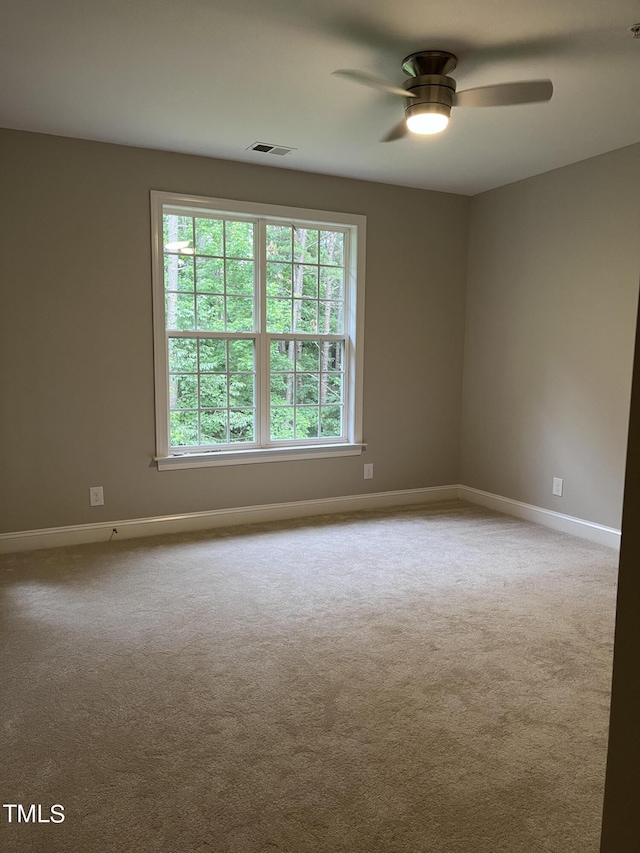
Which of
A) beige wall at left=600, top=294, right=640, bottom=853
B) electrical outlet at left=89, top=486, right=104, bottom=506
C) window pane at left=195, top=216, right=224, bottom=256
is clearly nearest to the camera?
beige wall at left=600, top=294, right=640, bottom=853

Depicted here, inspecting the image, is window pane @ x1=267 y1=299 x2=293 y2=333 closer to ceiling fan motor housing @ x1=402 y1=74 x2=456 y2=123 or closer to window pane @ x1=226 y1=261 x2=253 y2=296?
window pane @ x1=226 y1=261 x2=253 y2=296

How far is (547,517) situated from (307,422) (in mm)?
1986

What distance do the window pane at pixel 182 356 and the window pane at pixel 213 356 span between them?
55mm

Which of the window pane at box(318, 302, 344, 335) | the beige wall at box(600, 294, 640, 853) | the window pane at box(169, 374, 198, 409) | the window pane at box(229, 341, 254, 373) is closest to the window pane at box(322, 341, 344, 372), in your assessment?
the window pane at box(318, 302, 344, 335)

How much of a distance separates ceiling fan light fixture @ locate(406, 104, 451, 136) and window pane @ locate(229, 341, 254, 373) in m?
2.12

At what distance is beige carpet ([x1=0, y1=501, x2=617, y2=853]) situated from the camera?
1684 mm

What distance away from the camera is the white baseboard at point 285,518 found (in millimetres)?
3969

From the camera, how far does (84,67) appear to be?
2816 millimetres

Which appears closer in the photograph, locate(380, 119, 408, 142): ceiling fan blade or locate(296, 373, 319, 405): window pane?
locate(380, 119, 408, 142): ceiling fan blade

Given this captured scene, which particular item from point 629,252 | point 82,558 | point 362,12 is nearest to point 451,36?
point 362,12

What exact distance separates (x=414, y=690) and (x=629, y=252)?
10.2ft

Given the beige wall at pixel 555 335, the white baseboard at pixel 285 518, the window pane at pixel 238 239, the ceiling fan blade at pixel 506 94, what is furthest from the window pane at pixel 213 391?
the ceiling fan blade at pixel 506 94

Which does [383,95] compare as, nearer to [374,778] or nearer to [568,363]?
[568,363]

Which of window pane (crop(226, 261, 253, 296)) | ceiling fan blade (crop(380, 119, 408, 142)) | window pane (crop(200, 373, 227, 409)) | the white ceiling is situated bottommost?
window pane (crop(200, 373, 227, 409))
